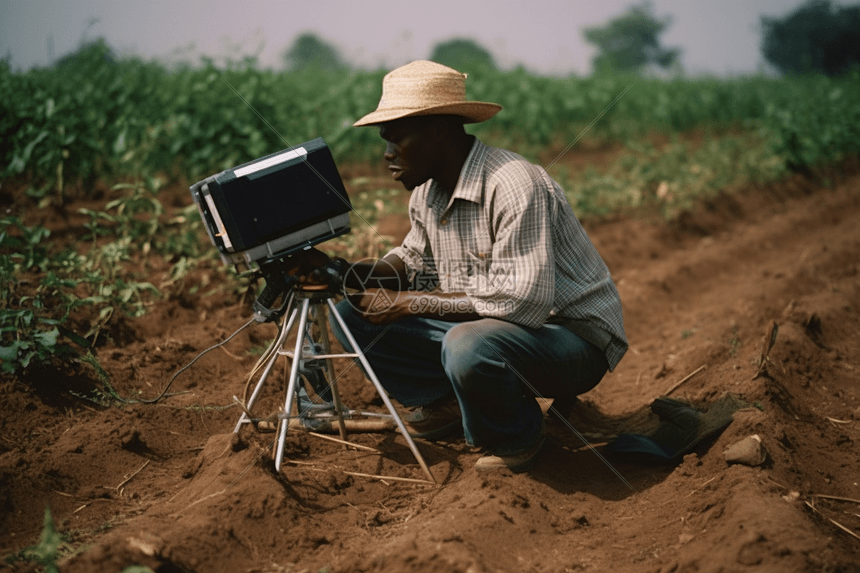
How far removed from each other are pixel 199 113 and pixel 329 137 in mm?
1427

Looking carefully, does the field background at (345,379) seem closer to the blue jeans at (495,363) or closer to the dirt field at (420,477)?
the dirt field at (420,477)

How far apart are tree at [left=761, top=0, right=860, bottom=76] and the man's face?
84.5ft

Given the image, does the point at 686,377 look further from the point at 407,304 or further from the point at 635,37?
the point at 635,37

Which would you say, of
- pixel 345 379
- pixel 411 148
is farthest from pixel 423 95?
pixel 345 379

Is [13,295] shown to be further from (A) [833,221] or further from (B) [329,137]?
(A) [833,221]

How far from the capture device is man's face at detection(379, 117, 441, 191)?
2684 millimetres

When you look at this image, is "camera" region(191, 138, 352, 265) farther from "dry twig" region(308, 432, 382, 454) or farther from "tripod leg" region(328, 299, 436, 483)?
"dry twig" region(308, 432, 382, 454)

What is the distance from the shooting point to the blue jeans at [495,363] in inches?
103

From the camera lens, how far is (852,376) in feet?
12.3

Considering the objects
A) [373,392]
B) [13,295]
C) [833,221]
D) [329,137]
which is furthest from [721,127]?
[13,295]

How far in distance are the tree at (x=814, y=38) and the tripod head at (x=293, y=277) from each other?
2612cm

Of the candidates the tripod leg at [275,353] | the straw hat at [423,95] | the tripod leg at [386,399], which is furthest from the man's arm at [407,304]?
the straw hat at [423,95]

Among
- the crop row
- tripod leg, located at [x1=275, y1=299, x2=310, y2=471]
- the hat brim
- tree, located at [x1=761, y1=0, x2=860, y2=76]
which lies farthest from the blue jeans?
tree, located at [x1=761, y1=0, x2=860, y2=76]

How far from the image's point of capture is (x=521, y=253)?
2605mm
